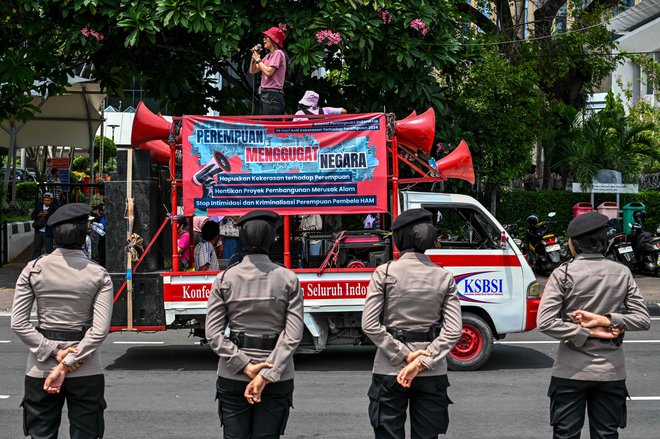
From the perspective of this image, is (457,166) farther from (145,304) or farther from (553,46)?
(553,46)

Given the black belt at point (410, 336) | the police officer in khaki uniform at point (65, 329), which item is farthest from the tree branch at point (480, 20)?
the police officer in khaki uniform at point (65, 329)

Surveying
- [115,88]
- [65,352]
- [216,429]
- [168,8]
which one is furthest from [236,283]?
[115,88]

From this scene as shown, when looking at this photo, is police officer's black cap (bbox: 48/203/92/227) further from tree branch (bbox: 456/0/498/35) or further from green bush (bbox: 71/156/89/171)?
green bush (bbox: 71/156/89/171)

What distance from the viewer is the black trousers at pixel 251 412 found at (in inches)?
191

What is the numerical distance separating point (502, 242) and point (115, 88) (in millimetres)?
9826

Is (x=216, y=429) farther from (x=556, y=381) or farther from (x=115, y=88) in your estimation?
(x=115, y=88)

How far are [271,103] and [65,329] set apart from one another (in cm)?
627

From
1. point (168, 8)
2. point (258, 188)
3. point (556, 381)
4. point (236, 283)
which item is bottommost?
point (556, 381)

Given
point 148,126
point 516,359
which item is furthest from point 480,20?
point 148,126

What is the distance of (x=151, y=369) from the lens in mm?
10148

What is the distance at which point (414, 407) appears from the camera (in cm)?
511

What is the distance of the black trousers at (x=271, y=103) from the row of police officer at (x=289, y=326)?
232 inches

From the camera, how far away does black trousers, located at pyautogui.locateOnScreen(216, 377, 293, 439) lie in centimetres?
486

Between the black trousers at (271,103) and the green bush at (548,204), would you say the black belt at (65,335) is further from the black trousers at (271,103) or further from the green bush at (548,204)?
the green bush at (548,204)
